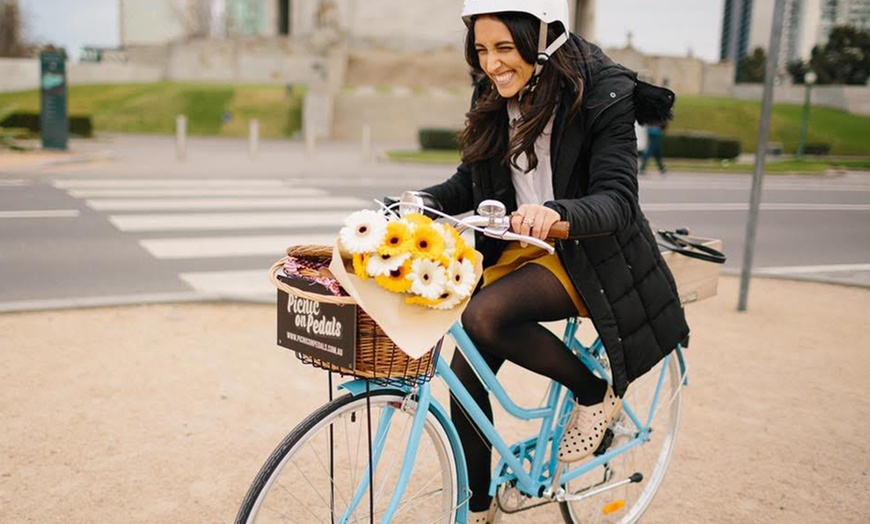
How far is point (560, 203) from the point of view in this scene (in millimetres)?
2477

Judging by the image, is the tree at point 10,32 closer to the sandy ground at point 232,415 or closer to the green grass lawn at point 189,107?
the green grass lawn at point 189,107

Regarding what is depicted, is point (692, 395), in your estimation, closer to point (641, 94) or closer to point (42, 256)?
point (641, 94)

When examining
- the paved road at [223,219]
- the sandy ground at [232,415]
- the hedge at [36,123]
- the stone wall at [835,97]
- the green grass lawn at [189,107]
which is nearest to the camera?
the sandy ground at [232,415]

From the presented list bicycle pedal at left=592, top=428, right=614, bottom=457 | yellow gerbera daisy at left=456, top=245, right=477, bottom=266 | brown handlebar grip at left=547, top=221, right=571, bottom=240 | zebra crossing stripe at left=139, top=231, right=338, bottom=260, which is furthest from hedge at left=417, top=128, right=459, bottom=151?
yellow gerbera daisy at left=456, top=245, right=477, bottom=266

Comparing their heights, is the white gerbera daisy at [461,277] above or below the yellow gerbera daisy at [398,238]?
below

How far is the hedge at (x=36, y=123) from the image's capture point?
85.5 feet

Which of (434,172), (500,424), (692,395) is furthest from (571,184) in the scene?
(434,172)

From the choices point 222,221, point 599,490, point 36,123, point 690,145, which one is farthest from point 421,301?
point 36,123

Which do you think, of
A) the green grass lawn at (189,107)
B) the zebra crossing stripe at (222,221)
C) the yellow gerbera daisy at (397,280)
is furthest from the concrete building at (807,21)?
the yellow gerbera daisy at (397,280)

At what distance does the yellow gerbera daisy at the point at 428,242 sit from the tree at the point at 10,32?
6895 centimetres

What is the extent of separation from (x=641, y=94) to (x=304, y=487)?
1.70 metres

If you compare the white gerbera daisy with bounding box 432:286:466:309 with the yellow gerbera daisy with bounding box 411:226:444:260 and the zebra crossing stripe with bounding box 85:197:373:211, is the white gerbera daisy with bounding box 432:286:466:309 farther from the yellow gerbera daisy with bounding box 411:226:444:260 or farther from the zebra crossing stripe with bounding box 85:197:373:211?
the zebra crossing stripe with bounding box 85:197:373:211

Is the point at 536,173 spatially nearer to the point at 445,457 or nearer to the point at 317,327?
the point at 445,457

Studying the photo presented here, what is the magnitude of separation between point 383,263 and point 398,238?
88mm
